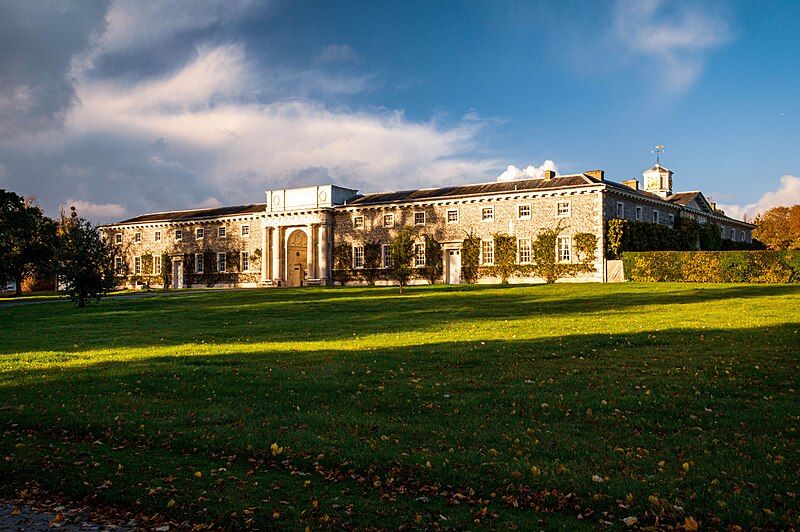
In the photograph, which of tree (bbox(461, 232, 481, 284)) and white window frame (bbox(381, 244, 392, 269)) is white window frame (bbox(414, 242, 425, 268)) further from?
tree (bbox(461, 232, 481, 284))

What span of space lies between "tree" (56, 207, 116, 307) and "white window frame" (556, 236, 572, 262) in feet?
97.0

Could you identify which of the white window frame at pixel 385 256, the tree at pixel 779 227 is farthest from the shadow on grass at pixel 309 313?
the tree at pixel 779 227

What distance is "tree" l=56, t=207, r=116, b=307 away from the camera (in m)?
35.4

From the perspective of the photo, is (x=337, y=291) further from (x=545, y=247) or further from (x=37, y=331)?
(x=37, y=331)

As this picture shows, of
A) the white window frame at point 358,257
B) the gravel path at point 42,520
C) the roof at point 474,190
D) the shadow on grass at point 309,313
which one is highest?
the roof at point 474,190

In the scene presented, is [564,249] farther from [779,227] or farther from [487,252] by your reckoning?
[779,227]

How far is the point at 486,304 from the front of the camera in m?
30.0

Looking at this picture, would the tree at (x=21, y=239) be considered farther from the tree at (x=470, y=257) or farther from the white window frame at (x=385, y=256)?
the tree at (x=470, y=257)

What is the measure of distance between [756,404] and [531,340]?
7.73m

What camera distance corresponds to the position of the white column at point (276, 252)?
5984cm

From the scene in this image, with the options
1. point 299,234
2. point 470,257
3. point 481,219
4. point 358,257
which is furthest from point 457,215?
point 299,234

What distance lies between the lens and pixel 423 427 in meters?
9.13

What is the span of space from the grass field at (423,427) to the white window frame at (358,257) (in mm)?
36781

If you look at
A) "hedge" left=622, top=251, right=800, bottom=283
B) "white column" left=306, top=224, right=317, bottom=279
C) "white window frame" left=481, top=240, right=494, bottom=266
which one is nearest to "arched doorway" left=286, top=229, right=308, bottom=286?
"white column" left=306, top=224, right=317, bottom=279
